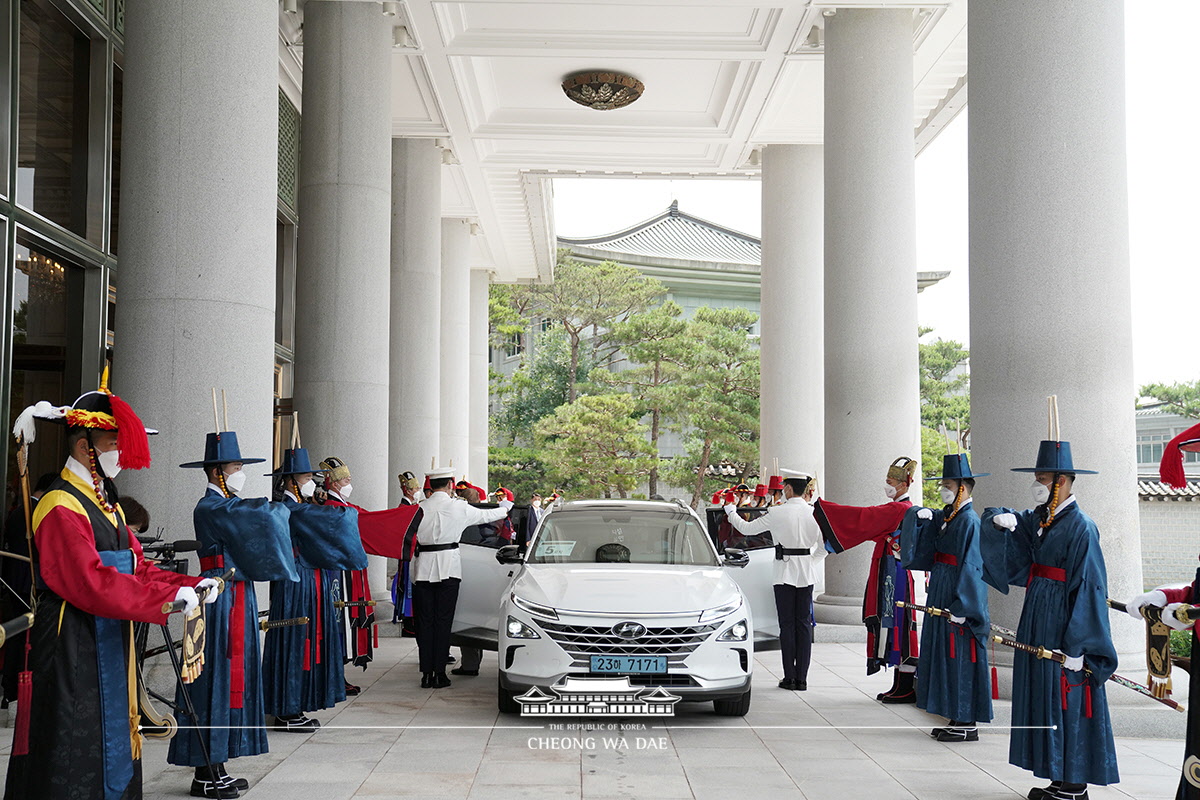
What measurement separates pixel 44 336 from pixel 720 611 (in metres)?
5.65

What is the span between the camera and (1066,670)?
17.5 ft

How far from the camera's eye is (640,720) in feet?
23.9

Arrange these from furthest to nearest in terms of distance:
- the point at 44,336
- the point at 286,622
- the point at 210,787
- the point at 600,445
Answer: the point at 600,445
the point at 44,336
the point at 286,622
the point at 210,787

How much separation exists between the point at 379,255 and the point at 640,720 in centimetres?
675

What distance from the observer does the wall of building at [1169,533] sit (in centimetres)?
2004

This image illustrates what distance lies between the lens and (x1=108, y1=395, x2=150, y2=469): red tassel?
445 centimetres

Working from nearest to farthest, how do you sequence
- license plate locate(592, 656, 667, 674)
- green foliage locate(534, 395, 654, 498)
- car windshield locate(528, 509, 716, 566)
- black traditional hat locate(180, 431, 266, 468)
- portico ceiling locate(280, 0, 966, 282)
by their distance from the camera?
black traditional hat locate(180, 431, 266, 468) → license plate locate(592, 656, 667, 674) → car windshield locate(528, 509, 716, 566) → portico ceiling locate(280, 0, 966, 282) → green foliage locate(534, 395, 654, 498)

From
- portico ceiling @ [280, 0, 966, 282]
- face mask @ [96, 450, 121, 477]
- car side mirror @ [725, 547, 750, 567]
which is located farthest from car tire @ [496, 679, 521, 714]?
portico ceiling @ [280, 0, 966, 282]

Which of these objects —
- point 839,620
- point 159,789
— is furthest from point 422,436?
point 159,789

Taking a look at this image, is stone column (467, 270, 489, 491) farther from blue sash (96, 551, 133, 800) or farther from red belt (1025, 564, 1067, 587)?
blue sash (96, 551, 133, 800)

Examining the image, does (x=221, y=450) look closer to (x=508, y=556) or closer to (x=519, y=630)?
(x=519, y=630)

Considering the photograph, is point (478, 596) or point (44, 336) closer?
point (44, 336)

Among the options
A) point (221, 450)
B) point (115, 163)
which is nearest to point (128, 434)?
point (221, 450)

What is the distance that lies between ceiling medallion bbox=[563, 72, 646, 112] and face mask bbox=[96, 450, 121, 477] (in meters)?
12.7
